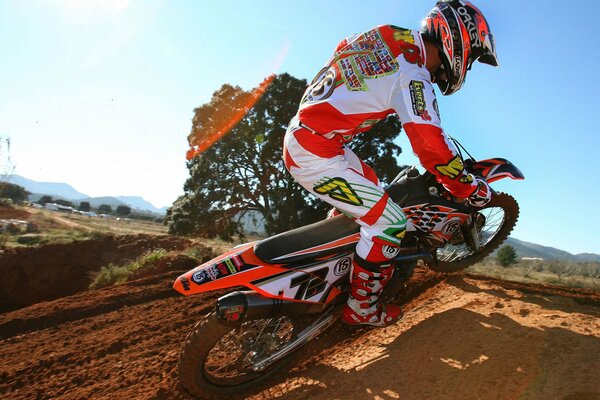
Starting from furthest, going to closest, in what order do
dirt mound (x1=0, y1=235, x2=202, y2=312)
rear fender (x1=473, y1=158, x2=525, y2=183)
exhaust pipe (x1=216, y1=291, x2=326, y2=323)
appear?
dirt mound (x1=0, y1=235, x2=202, y2=312) → rear fender (x1=473, y1=158, x2=525, y2=183) → exhaust pipe (x1=216, y1=291, x2=326, y2=323)

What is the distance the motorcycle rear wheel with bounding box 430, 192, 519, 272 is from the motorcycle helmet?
62.0 inches

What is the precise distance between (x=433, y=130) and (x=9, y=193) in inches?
2630

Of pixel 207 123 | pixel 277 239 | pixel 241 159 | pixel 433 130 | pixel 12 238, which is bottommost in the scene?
pixel 12 238

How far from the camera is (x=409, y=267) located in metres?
3.53

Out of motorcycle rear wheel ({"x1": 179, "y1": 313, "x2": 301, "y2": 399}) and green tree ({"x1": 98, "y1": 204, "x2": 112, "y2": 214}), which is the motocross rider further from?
green tree ({"x1": 98, "y1": 204, "x2": 112, "y2": 214})

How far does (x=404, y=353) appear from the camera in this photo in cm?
311

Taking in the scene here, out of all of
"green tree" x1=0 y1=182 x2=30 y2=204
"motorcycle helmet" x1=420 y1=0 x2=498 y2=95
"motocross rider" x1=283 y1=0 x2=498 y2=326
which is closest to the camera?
"motocross rider" x1=283 y1=0 x2=498 y2=326

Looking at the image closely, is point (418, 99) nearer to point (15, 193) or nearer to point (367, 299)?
point (367, 299)

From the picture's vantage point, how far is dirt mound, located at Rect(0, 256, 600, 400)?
2535 millimetres

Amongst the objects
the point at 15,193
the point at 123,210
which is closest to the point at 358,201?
the point at 15,193

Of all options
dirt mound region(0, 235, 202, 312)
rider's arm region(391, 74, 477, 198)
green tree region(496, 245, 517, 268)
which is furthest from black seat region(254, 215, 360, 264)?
green tree region(496, 245, 517, 268)

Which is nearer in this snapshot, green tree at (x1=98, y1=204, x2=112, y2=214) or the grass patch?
the grass patch

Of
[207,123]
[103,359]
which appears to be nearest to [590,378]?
[103,359]

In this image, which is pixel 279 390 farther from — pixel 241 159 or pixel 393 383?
pixel 241 159
